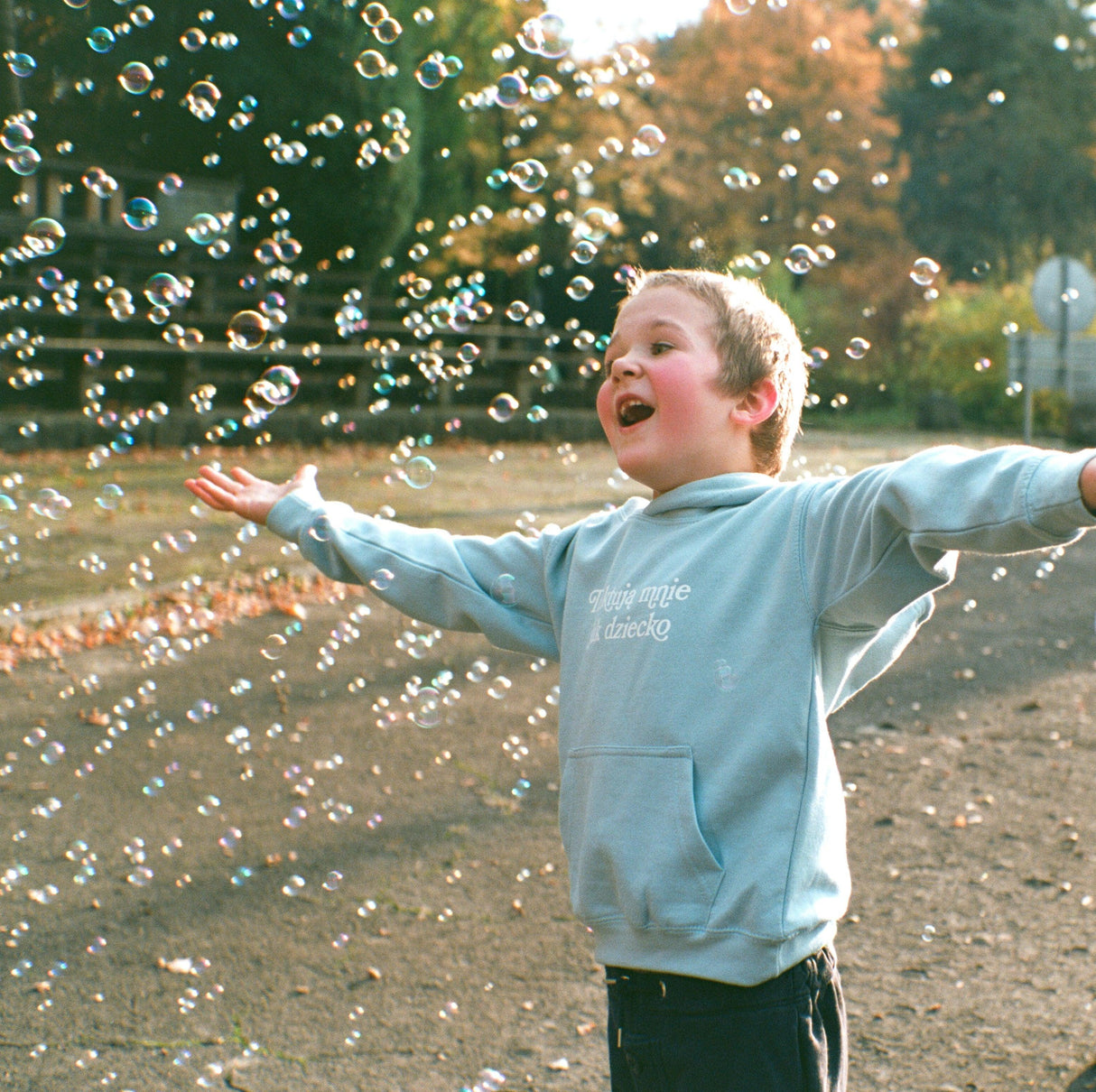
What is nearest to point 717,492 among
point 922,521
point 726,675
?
point 726,675

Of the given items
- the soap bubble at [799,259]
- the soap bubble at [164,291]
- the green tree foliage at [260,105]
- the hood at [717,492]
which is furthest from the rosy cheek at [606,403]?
the green tree foliage at [260,105]

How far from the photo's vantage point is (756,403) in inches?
79.7

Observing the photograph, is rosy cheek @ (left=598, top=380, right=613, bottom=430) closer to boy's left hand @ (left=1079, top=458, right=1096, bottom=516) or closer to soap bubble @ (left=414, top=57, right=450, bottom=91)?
boy's left hand @ (left=1079, top=458, right=1096, bottom=516)

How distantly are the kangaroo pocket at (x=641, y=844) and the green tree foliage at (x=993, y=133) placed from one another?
38.0m

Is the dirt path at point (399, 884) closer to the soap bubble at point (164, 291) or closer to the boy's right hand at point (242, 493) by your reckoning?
the boy's right hand at point (242, 493)

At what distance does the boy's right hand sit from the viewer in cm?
234

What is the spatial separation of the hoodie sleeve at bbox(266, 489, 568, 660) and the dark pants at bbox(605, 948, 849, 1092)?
623mm

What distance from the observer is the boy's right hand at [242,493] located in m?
2.34

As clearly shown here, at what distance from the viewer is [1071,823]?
4.24m

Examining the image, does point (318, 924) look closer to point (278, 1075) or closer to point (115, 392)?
point (278, 1075)

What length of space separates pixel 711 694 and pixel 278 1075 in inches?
58.6

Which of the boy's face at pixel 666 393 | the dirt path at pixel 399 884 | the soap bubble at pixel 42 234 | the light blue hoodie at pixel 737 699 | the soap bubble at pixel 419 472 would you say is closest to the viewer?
the light blue hoodie at pixel 737 699

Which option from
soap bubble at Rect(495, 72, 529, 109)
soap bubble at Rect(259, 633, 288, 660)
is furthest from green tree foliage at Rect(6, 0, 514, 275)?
soap bubble at Rect(495, 72, 529, 109)

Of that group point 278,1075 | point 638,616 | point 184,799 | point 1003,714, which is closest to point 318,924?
point 278,1075
